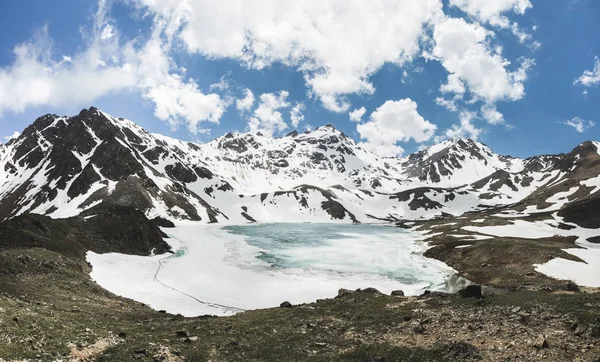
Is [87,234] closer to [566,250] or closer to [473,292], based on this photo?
[473,292]

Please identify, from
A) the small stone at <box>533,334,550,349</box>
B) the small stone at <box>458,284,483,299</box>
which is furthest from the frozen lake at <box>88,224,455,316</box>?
the small stone at <box>533,334,550,349</box>

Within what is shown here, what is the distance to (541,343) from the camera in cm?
1762

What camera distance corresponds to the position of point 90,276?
2046 inches

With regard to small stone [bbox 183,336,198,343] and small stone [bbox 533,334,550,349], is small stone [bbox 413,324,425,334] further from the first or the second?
small stone [bbox 183,336,198,343]

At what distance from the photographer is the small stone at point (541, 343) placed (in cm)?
1731

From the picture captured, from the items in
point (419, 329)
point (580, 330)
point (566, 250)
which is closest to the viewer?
point (580, 330)

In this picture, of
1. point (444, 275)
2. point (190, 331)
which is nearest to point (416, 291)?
point (444, 275)

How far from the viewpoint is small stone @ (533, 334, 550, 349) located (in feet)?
56.8

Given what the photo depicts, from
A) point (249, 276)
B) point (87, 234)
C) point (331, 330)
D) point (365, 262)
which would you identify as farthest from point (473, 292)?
point (87, 234)

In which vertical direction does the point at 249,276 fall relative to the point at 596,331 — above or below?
above

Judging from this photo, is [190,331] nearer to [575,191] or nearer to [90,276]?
[90,276]

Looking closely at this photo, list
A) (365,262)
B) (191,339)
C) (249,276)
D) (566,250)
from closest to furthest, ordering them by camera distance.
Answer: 1. (191,339)
2. (249,276)
3. (566,250)
4. (365,262)

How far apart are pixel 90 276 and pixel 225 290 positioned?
18614mm

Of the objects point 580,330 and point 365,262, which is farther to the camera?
point 365,262
